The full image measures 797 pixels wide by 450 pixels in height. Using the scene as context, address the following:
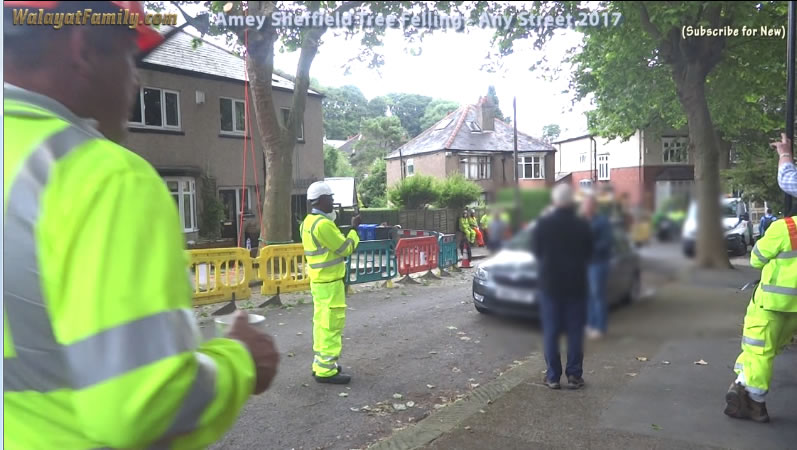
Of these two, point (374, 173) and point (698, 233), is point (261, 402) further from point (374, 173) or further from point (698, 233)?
point (698, 233)

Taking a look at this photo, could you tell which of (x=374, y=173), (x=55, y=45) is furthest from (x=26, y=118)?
(x=374, y=173)

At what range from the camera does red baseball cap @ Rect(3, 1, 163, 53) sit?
0.88 m

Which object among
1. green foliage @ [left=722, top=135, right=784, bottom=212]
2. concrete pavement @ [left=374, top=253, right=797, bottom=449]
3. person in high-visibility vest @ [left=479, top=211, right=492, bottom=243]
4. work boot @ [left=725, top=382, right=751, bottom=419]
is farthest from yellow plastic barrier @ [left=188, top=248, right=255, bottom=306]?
work boot @ [left=725, top=382, right=751, bottom=419]

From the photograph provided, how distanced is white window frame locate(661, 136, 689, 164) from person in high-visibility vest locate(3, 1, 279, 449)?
0.73 m

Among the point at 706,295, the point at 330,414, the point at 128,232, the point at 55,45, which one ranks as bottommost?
the point at 330,414

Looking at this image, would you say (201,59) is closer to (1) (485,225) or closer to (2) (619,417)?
(1) (485,225)

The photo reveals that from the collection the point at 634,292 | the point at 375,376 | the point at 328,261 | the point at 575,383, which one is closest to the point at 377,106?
the point at 634,292

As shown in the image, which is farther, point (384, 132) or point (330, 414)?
point (330, 414)

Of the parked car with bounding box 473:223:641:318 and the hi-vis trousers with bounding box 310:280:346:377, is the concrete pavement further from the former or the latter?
the parked car with bounding box 473:223:641:318

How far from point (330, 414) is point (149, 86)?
9.04 ft

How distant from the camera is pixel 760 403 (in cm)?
296

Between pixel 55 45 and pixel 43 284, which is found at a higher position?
pixel 55 45

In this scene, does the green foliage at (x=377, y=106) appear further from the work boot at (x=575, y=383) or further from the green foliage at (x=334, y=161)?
the work boot at (x=575, y=383)

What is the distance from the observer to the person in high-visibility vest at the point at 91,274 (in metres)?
0.73
